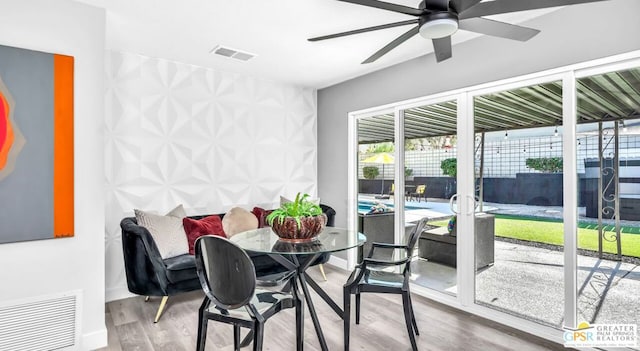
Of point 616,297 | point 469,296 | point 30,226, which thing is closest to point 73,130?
point 30,226

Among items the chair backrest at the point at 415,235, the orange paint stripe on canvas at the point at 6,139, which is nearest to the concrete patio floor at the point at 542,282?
the chair backrest at the point at 415,235

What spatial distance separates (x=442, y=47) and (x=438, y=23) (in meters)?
0.53

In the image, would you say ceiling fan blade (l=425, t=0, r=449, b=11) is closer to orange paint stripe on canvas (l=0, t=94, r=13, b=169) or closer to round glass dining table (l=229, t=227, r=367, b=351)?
round glass dining table (l=229, t=227, r=367, b=351)

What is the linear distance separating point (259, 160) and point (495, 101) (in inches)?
112

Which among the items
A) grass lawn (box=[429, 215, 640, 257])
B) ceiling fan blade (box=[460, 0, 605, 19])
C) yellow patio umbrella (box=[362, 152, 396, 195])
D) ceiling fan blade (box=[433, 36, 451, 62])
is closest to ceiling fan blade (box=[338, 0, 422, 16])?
ceiling fan blade (box=[460, 0, 605, 19])

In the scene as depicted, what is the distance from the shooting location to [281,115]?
4.86 m

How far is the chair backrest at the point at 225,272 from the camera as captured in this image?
1815 mm

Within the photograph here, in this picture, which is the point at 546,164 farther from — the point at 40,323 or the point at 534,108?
the point at 40,323

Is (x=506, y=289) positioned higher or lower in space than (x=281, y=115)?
lower

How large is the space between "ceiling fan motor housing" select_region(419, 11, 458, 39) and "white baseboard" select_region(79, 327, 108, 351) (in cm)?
305

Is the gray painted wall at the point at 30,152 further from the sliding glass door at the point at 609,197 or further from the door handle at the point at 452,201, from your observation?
the sliding glass door at the point at 609,197

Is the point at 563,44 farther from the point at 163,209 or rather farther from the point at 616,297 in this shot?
the point at 163,209

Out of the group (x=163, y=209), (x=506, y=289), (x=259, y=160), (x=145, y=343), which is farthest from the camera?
(x=259, y=160)

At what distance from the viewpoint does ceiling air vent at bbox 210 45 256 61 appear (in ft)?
11.5
